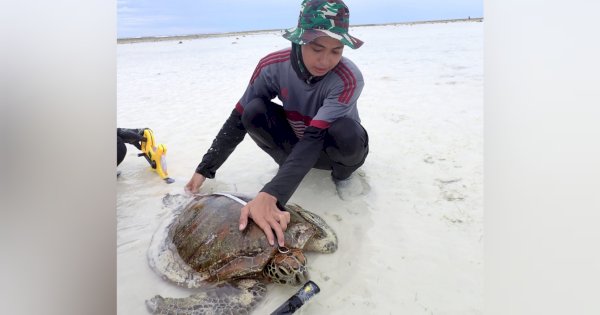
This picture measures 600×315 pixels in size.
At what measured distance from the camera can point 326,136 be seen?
1.08m

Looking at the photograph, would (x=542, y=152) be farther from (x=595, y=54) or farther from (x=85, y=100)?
(x=85, y=100)

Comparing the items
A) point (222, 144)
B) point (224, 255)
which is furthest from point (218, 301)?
point (222, 144)

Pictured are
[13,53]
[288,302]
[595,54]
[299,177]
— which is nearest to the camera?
[13,53]

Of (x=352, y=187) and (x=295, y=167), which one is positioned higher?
(x=295, y=167)

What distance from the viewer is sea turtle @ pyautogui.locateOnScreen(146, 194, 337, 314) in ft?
2.60

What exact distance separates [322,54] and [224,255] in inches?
21.9

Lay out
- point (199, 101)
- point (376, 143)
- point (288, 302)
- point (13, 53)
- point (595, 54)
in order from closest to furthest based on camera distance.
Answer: point (13, 53) < point (595, 54) < point (288, 302) < point (199, 101) < point (376, 143)

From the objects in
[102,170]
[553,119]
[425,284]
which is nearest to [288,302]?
[425,284]

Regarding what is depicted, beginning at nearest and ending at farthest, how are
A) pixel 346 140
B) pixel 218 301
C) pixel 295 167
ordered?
pixel 218 301, pixel 295 167, pixel 346 140

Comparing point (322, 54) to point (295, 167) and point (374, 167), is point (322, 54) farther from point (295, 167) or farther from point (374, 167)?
point (374, 167)

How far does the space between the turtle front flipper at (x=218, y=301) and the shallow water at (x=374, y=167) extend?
0.02 meters

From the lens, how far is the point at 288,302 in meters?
0.76

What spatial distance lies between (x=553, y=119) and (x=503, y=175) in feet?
0.42

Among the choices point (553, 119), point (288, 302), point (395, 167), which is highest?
point (553, 119)
